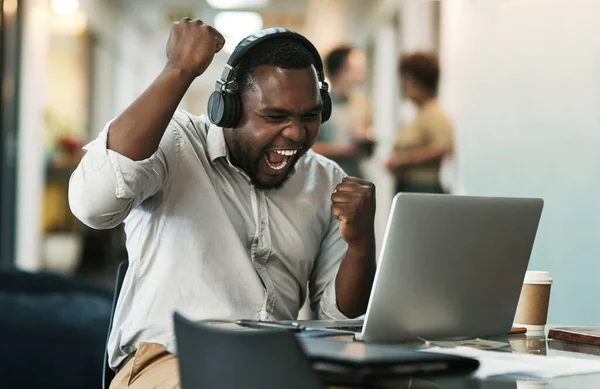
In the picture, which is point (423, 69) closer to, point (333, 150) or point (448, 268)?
point (333, 150)

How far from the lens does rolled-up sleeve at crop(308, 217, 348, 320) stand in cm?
169

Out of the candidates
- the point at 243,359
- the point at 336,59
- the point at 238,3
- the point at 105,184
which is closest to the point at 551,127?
the point at 105,184

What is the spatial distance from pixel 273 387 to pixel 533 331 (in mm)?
707

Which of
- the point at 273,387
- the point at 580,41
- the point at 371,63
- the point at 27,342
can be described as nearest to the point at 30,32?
the point at 371,63

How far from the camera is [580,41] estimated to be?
219cm

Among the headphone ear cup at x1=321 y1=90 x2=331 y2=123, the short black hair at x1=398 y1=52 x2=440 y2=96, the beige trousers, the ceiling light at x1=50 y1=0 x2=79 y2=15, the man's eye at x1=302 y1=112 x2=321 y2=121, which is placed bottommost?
the beige trousers

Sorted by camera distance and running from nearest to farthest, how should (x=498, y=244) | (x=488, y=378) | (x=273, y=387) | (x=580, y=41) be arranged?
(x=273, y=387) < (x=488, y=378) < (x=498, y=244) < (x=580, y=41)

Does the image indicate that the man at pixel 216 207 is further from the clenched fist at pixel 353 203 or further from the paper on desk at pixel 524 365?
the paper on desk at pixel 524 365

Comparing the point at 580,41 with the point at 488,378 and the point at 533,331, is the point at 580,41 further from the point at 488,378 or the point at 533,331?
the point at 488,378

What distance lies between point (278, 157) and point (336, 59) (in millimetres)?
3965

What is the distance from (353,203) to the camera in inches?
54.7

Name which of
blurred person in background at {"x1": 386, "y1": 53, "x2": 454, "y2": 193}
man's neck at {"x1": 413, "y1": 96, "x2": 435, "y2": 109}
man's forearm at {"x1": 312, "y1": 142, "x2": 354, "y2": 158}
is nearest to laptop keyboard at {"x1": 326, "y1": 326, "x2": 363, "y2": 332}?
blurred person in background at {"x1": 386, "y1": 53, "x2": 454, "y2": 193}

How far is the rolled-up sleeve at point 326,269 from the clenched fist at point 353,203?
0.27 m

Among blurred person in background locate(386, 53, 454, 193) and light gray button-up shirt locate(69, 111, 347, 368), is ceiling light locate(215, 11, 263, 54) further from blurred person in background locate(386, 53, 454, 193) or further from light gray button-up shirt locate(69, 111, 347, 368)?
light gray button-up shirt locate(69, 111, 347, 368)
